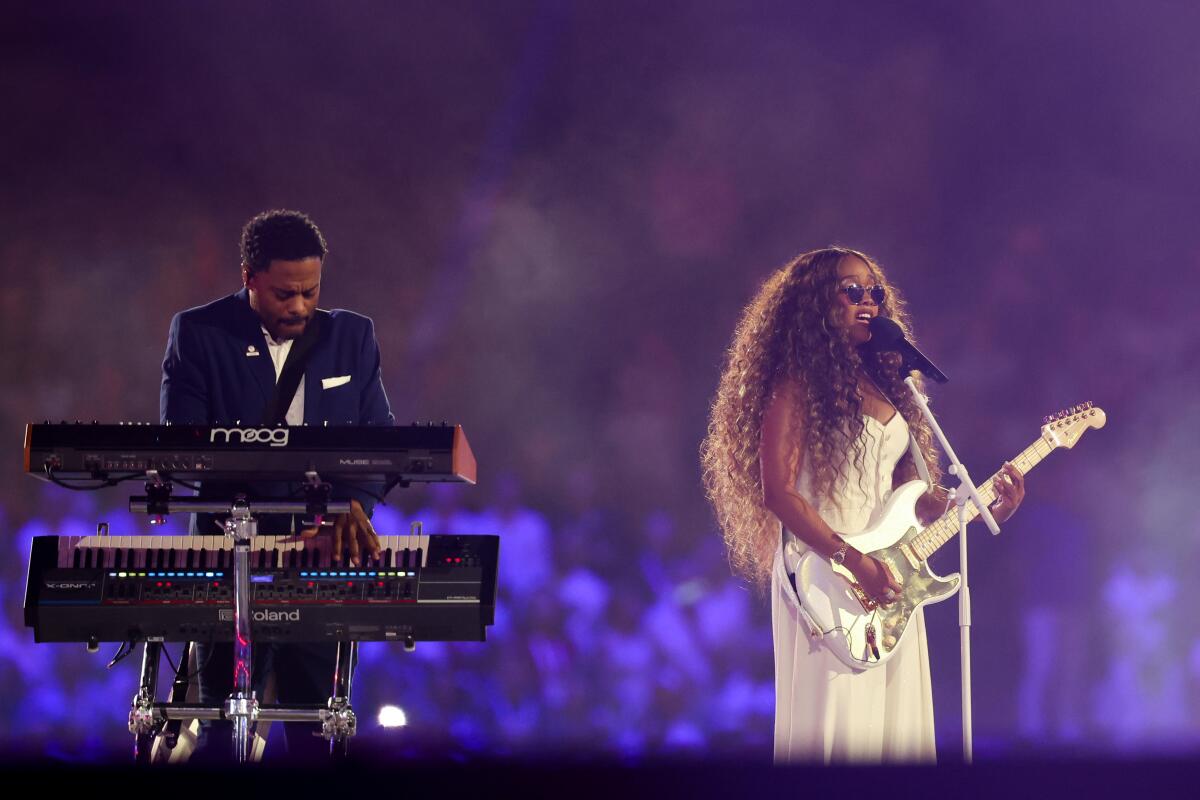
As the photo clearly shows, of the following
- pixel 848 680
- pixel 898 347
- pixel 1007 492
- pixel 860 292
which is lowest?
pixel 848 680

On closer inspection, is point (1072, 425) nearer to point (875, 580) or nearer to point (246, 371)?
point (875, 580)

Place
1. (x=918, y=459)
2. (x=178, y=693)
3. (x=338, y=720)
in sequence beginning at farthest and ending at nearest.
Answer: (x=918, y=459) → (x=178, y=693) → (x=338, y=720)

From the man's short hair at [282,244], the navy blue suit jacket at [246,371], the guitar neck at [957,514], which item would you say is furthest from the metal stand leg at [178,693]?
the guitar neck at [957,514]

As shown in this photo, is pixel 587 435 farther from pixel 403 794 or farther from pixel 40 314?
pixel 403 794

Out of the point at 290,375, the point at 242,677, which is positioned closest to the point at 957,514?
the point at 290,375

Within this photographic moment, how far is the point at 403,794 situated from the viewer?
0.88 metres

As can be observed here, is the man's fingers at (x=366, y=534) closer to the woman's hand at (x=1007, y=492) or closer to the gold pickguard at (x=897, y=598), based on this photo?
the gold pickguard at (x=897, y=598)

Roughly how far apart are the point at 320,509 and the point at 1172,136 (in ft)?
12.1

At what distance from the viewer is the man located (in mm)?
3898

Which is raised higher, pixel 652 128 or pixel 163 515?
pixel 652 128

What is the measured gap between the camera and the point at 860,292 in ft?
14.7

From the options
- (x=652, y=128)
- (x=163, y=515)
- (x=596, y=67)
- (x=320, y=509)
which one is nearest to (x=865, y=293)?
(x=652, y=128)

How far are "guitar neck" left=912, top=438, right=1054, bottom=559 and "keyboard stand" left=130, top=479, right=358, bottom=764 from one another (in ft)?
6.06

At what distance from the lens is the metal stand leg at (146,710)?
10.3ft
